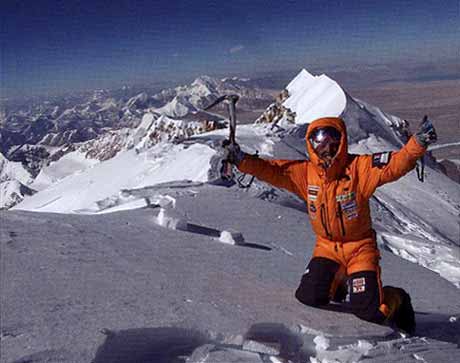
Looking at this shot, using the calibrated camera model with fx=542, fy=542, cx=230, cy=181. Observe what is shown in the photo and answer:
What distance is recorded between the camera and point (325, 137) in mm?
3891

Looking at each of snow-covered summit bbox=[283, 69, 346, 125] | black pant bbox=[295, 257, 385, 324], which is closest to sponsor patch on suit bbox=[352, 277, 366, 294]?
black pant bbox=[295, 257, 385, 324]

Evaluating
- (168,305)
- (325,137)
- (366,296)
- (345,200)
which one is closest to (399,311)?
(366,296)

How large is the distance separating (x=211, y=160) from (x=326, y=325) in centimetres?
803

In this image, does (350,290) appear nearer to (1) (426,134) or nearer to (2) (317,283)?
(2) (317,283)

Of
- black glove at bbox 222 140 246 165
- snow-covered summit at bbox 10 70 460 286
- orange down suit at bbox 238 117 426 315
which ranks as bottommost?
snow-covered summit at bbox 10 70 460 286

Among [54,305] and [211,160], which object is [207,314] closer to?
[54,305]

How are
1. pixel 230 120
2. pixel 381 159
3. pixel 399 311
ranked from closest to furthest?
pixel 399 311
pixel 381 159
pixel 230 120

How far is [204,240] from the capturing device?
18.0 feet

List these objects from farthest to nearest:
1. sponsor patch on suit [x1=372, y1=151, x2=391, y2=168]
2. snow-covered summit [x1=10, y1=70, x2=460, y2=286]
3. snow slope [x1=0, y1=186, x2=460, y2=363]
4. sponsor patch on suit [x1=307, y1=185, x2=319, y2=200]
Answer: snow-covered summit [x1=10, y1=70, x2=460, y2=286] → sponsor patch on suit [x1=307, y1=185, x2=319, y2=200] → sponsor patch on suit [x1=372, y1=151, x2=391, y2=168] → snow slope [x1=0, y1=186, x2=460, y2=363]

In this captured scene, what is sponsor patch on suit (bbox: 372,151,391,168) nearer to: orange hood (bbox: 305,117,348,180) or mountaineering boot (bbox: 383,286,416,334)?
orange hood (bbox: 305,117,348,180)

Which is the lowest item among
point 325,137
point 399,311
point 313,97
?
point 313,97

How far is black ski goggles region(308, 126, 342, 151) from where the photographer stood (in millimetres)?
3893

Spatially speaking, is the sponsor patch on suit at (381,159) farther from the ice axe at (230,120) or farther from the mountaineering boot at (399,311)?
the ice axe at (230,120)

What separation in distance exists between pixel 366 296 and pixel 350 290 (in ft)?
0.56
